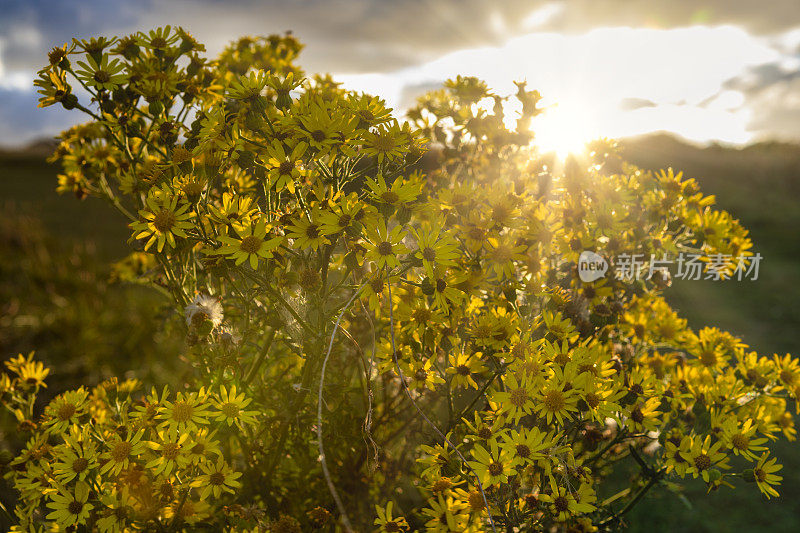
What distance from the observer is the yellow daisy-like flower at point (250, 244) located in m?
1.24

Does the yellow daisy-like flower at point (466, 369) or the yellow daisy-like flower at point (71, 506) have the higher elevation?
the yellow daisy-like flower at point (466, 369)

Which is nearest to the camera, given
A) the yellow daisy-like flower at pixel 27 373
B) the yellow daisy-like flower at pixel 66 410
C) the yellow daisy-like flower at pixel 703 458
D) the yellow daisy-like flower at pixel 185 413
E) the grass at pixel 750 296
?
the yellow daisy-like flower at pixel 185 413

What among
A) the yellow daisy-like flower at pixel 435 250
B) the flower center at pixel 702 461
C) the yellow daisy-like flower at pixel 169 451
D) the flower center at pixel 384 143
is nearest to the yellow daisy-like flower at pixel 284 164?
the flower center at pixel 384 143

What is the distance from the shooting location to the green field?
3.10 meters

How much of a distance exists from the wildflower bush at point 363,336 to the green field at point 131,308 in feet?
1.61

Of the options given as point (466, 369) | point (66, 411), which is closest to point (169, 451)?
point (66, 411)

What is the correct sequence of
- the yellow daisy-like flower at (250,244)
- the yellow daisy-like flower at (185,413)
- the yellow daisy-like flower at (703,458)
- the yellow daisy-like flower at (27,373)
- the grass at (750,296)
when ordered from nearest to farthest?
1. the yellow daisy-like flower at (250,244)
2. the yellow daisy-like flower at (185,413)
3. the yellow daisy-like flower at (703,458)
4. the yellow daisy-like flower at (27,373)
5. the grass at (750,296)

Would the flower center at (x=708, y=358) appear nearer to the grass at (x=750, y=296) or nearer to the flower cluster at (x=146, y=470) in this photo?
the grass at (x=750, y=296)

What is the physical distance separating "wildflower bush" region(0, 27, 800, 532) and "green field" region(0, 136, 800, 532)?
0.49 m

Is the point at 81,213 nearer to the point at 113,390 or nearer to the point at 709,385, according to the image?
the point at 113,390

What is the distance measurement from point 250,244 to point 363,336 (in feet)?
2.91

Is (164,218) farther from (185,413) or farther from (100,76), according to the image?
(100,76)

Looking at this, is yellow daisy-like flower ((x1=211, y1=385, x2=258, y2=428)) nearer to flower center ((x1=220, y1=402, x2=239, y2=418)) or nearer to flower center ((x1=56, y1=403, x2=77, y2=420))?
flower center ((x1=220, y1=402, x2=239, y2=418))

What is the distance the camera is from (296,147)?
1.31 meters
